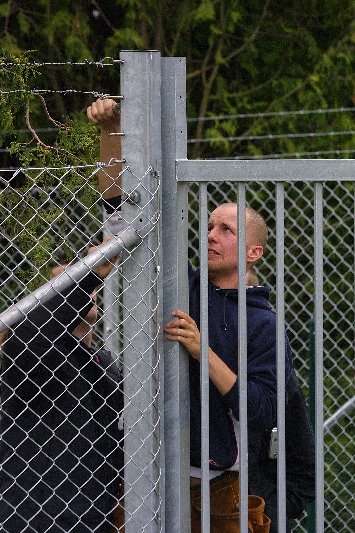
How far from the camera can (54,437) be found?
9.12ft

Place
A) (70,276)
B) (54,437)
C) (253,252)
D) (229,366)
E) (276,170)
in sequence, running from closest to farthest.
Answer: (70,276), (276,170), (54,437), (229,366), (253,252)

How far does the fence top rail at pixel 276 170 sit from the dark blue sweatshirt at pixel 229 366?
50 centimetres

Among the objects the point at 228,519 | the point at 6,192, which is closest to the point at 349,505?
the point at 228,519

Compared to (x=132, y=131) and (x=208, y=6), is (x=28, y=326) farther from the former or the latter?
(x=208, y=6)

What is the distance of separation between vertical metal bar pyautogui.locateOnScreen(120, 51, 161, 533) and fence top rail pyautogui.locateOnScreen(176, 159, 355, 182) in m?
0.16

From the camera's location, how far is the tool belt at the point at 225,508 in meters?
2.95

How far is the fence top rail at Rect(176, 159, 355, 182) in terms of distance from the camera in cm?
258

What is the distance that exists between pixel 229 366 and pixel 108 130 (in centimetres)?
84

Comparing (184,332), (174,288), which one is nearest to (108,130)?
(174,288)

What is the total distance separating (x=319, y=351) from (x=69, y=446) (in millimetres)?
825

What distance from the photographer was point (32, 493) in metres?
2.77

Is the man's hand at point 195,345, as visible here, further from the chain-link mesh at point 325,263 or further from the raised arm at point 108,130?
the chain-link mesh at point 325,263

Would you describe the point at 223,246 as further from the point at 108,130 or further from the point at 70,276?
the point at 70,276

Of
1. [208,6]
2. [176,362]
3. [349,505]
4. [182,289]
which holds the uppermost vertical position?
[208,6]
